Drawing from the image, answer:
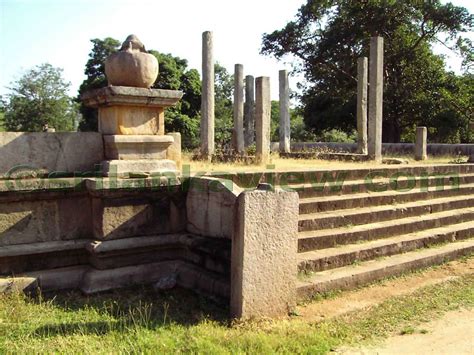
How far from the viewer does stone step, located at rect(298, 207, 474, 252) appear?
497cm

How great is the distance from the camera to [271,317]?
379cm

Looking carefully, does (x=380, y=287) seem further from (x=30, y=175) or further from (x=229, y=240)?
(x=30, y=175)

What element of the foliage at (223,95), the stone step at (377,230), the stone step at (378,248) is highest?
the foliage at (223,95)

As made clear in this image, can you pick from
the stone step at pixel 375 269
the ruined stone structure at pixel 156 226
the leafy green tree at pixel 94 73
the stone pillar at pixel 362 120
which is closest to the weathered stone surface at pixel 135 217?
the ruined stone structure at pixel 156 226

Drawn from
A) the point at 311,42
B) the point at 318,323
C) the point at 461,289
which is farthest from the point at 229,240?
the point at 311,42

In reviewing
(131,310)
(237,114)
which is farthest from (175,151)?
(237,114)

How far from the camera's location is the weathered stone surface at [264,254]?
363cm

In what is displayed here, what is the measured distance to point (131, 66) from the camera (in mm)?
4656

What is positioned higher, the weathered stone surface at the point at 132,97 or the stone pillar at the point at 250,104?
the stone pillar at the point at 250,104

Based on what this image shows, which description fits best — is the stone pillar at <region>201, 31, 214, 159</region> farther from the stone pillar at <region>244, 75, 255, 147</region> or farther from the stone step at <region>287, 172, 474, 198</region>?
the stone pillar at <region>244, 75, 255, 147</region>

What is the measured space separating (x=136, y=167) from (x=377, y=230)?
310cm

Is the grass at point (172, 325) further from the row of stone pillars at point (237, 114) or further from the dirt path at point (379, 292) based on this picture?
the row of stone pillars at point (237, 114)

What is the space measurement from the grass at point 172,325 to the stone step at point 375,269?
16.8 inches

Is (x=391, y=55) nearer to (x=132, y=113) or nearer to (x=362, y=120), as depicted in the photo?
(x=362, y=120)
